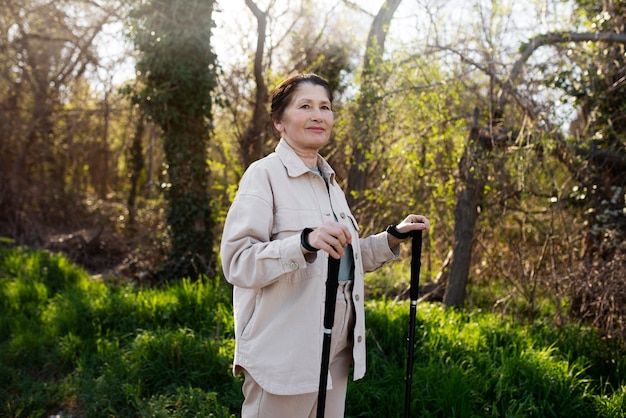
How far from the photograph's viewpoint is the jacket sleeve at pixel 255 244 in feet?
6.68

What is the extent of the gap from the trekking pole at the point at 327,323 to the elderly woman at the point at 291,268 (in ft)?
0.33

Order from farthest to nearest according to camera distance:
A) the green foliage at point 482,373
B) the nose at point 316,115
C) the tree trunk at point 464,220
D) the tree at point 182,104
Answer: the tree at point 182,104 < the tree trunk at point 464,220 < the green foliage at point 482,373 < the nose at point 316,115

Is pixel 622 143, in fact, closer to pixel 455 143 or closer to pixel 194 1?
pixel 455 143

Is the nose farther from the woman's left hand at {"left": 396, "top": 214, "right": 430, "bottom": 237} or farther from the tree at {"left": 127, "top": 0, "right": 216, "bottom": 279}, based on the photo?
the tree at {"left": 127, "top": 0, "right": 216, "bottom": 279}

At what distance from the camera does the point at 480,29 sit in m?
5.89

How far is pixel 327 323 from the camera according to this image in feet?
6.82

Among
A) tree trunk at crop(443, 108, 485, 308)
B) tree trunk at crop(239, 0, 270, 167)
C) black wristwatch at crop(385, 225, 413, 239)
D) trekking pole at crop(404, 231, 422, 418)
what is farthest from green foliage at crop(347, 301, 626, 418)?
tree trunk at crop(239, 0, 270, 167)

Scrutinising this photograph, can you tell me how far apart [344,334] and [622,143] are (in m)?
4.83

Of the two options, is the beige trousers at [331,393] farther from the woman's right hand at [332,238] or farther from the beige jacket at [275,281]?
the woman's right hand at [332,238]

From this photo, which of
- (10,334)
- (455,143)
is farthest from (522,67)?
(10,334)

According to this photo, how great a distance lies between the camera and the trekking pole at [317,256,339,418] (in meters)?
2.05

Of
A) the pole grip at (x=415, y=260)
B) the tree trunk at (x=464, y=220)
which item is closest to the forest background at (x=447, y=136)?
the tree trunk at (x=464, y=220)

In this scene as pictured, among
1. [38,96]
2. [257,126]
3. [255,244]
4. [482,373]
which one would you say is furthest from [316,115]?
[38,96]

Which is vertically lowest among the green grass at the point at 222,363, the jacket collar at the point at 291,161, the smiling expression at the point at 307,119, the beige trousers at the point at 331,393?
the green grass at the point at 222,363
